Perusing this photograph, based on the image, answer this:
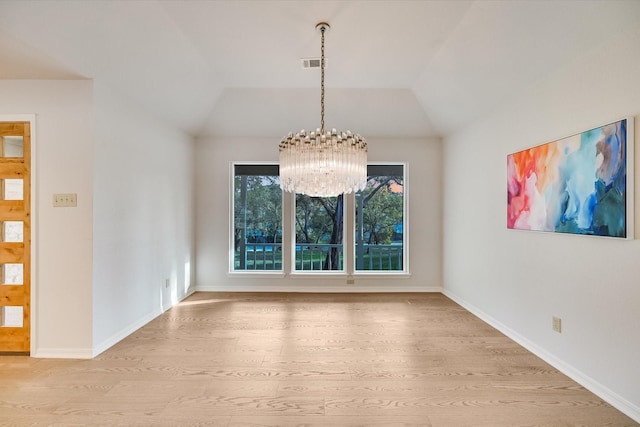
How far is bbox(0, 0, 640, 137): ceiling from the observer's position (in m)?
2.05

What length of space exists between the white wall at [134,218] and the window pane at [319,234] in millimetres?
1781

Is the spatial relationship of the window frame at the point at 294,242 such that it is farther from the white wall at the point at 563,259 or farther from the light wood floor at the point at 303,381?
the light wood floor at the point at 303,381

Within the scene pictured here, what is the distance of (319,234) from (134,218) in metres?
2.67

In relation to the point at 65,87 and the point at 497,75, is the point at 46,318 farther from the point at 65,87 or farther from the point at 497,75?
the point at 497,75

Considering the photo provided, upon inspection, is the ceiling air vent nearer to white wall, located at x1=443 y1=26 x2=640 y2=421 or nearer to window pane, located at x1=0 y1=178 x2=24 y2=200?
white wall, located at x1=443 y1=26 x2=640 y2=421

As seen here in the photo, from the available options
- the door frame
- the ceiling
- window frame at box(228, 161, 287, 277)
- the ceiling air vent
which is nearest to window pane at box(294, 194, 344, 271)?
window frame at box(228, 161, 287, 277)

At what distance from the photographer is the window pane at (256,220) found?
4.79m

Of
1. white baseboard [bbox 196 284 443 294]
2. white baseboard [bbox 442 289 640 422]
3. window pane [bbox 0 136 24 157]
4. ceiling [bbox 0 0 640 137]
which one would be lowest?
white baseboard [bbox 442 289 640 422]

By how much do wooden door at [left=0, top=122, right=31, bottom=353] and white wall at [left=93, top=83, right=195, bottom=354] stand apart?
566 millimetres

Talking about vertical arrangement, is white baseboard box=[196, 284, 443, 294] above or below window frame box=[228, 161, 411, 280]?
below

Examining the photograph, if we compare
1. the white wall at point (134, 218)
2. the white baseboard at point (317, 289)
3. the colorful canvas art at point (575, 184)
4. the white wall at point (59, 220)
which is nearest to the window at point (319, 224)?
the white baseboard at point (317, 289)

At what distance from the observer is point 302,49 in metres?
2.93

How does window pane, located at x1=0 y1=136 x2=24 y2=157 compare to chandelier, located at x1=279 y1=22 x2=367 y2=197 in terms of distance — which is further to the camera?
window pane, located at x1=0 y1=136 x2=24 y2=157

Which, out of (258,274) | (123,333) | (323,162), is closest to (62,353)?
(123,333)
